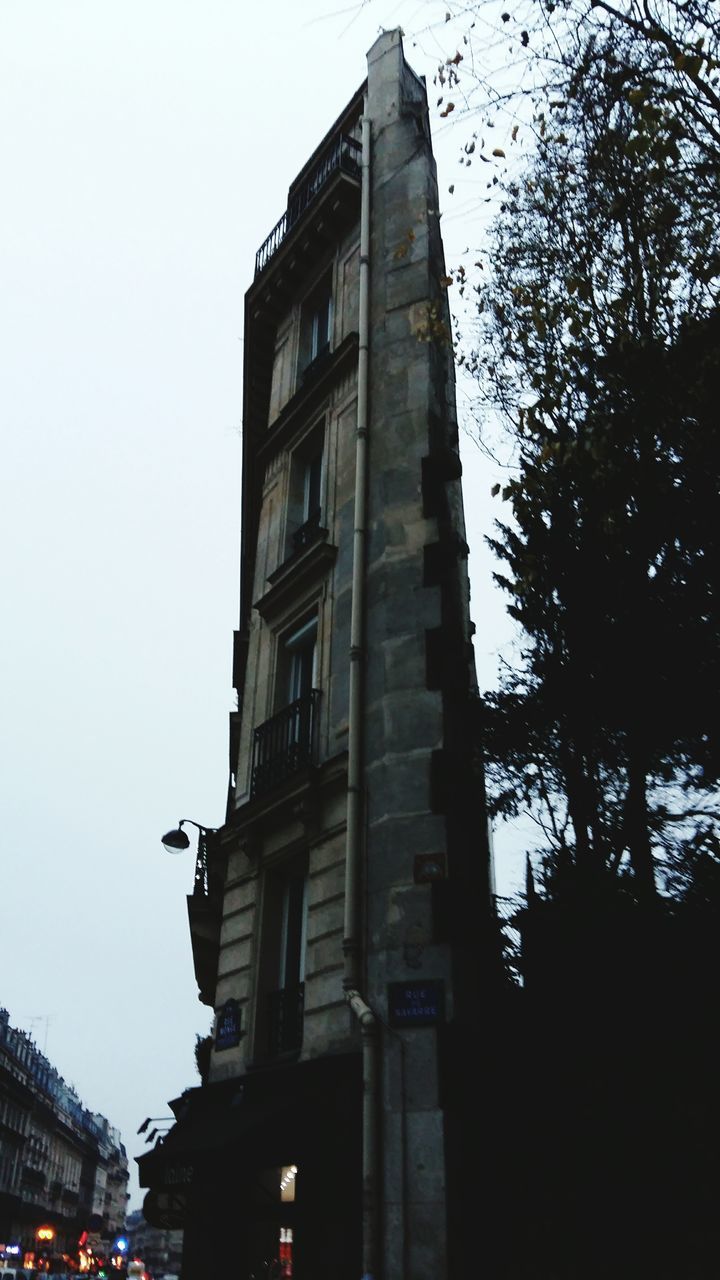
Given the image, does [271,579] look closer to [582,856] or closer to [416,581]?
[416,581]

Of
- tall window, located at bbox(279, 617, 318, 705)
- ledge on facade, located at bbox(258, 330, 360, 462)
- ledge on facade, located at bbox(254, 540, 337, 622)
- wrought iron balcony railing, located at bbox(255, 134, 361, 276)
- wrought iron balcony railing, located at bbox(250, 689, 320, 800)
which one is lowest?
wrought iron balcony railing, located at bbox(250, 689, 320, 800)

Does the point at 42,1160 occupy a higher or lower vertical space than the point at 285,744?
lower

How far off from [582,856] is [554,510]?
438 cm

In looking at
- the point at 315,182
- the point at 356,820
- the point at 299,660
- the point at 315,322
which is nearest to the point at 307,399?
the point at 315,322

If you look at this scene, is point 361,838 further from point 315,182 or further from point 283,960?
point 315,182

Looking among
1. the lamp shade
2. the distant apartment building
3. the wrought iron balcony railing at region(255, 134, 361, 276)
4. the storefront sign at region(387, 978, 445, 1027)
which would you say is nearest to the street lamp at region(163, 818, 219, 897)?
the lamp shade

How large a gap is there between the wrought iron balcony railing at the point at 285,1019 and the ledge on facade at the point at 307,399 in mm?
9060

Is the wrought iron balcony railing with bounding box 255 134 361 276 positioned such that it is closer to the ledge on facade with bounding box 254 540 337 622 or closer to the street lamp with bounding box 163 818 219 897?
the ledge on facade with bounding box 254 540 337 622

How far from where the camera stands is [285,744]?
1322 cm

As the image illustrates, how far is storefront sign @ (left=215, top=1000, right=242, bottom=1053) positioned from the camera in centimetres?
1201

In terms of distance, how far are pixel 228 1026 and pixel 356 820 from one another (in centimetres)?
350

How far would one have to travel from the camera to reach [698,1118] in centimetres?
833

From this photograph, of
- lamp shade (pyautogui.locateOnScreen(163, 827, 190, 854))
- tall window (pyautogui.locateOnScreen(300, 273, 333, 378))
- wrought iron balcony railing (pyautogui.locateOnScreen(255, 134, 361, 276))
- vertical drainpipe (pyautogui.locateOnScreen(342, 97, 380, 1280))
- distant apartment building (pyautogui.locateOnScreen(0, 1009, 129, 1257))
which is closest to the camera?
vertical drainpipe (pyautogui.locateOnScreen(342, 97, 380, 1280))

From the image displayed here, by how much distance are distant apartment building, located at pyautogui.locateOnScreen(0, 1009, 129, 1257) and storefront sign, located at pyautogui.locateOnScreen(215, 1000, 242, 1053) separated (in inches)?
2453
